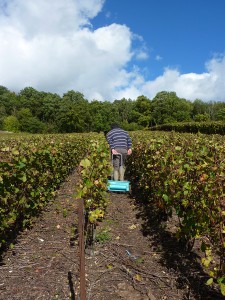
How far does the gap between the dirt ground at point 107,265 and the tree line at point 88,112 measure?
67667 millimetres

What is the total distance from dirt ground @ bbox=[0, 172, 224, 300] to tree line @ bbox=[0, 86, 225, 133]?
6767 cm

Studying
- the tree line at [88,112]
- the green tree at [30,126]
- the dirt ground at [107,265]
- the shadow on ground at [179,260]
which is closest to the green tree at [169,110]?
the tree line at [88,112]

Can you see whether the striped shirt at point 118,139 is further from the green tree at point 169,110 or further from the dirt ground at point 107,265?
the green tree at point 169,110

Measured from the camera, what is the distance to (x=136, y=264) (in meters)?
4.02

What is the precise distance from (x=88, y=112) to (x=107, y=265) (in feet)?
248

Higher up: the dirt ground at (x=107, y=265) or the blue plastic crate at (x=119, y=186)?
the blue plastic crate at (x=119, y=186)

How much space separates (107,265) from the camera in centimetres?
395

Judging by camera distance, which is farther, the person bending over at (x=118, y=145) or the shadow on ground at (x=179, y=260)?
the person bending over at (x=118, y=145)

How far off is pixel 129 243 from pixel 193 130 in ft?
73.6

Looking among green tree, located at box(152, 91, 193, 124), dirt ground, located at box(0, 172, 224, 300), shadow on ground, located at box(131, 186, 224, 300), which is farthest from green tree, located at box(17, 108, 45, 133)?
shadow on ground, located at box(131, 186, 224, 300)

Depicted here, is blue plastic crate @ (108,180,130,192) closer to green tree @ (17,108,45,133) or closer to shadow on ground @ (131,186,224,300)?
shadow on ground @ (131,186,224,300)

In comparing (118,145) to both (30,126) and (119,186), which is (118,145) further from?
(30,126)

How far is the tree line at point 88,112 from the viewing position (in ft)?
255

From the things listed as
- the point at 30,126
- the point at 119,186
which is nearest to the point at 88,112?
the point at 30,126
